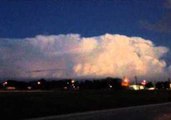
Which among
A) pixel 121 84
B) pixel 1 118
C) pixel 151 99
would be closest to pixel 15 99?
pixel 1 118

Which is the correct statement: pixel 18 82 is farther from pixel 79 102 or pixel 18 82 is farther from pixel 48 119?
pixel 48 119

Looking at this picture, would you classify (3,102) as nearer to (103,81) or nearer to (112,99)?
(112,99)

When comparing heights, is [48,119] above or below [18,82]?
below

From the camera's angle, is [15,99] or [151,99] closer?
[15,99]

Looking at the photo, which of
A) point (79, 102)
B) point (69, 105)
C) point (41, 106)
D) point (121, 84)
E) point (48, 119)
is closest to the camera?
point (48, 119)

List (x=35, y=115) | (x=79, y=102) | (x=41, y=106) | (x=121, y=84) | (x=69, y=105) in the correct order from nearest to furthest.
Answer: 1. (x=35, y=115)
2. (x=41, y=106)
3. (x=69, y=105)
4. (x=79, y=102)
5. (x=121, y=84)

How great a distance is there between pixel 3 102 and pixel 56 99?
23.2 ft

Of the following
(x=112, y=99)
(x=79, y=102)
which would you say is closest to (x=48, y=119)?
(x=79, y=102)

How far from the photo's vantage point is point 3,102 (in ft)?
105

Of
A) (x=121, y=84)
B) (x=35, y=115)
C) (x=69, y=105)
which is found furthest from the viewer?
(x=121, y=84)

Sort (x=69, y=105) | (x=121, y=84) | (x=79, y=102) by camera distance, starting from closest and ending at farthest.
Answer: (x=69, y=105) → (x=79, y=102) → (x=121, y=84)

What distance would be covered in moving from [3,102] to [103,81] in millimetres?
99729

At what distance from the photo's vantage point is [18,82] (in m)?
131

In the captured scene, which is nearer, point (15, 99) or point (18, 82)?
point (15, 99)
